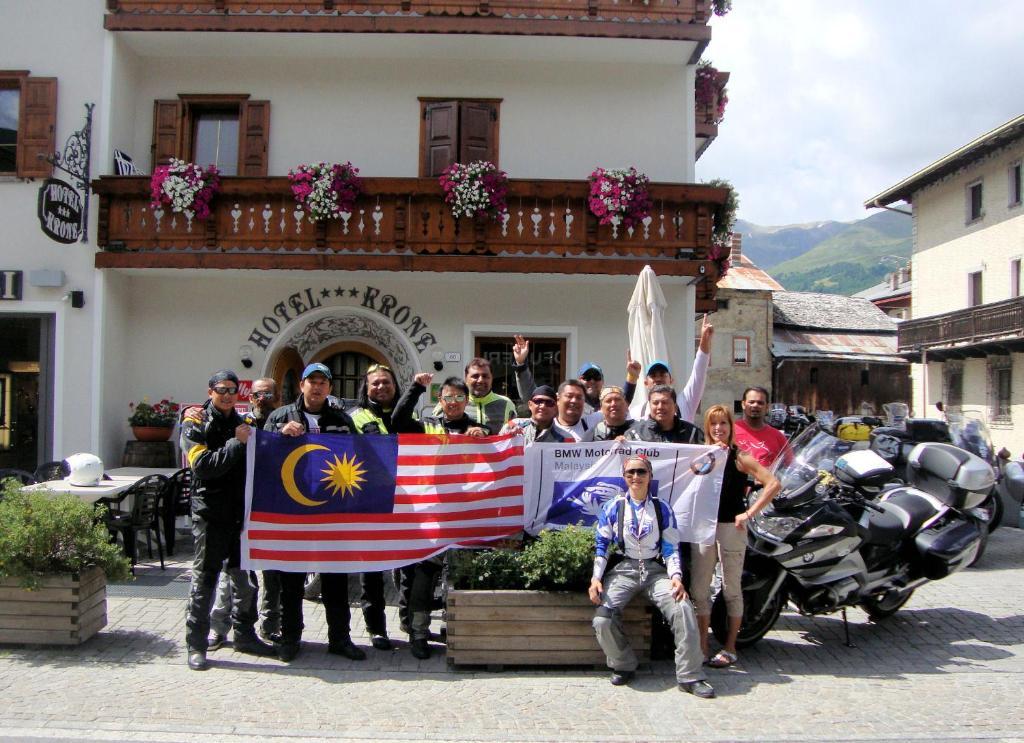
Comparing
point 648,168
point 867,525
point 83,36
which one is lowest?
point 867,525

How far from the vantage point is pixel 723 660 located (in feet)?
19.1

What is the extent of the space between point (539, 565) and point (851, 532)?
7.95ft

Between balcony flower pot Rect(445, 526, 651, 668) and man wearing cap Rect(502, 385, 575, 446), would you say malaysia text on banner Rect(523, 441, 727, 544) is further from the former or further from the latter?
balcony flower pot Rect(445, 526, 651, 668)

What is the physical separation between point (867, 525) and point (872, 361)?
43.8 meters

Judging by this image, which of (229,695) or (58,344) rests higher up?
(58,344)

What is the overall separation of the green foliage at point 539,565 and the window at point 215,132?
873 centimetres

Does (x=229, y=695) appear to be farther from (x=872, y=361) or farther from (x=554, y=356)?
(x=872, y=361)

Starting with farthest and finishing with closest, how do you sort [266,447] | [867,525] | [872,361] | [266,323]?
[872,361] < [266,323] < [867,525] < [266,447]

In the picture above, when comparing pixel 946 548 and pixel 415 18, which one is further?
pixel 415 18

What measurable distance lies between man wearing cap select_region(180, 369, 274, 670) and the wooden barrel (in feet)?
20.4

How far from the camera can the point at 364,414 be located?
6.62 m

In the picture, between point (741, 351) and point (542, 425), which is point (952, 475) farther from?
point (741, 351)

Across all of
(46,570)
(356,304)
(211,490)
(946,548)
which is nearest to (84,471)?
(46,570)

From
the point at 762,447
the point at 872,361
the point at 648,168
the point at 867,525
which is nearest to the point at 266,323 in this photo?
the point at 648,168
